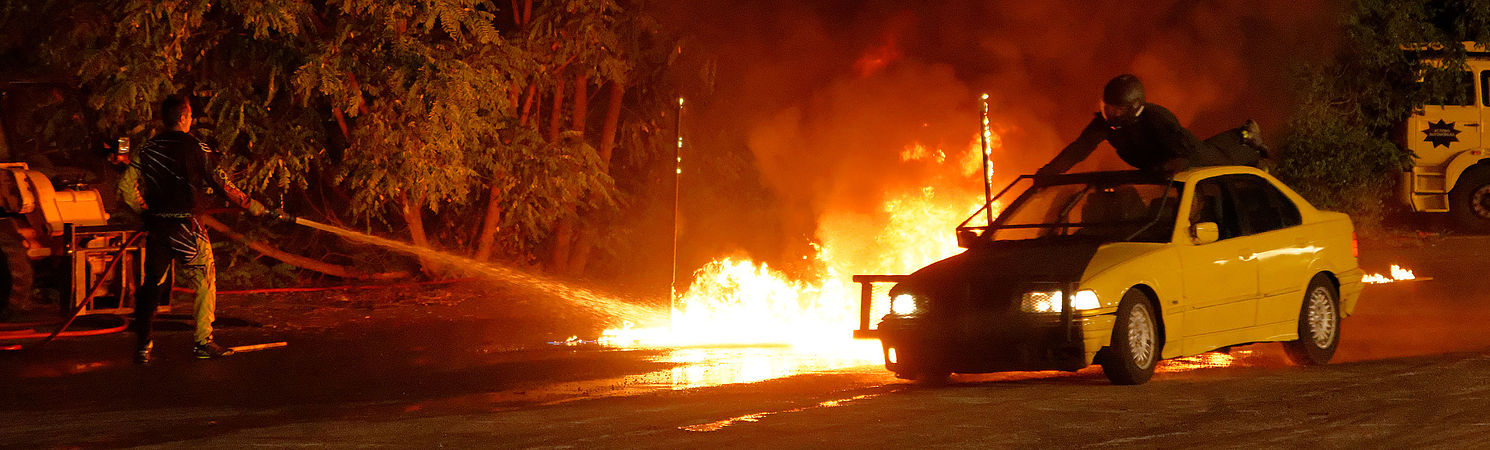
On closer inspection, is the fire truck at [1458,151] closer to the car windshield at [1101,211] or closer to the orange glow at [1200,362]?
the orange glow at [1200,362]

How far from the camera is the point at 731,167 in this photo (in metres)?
16.7

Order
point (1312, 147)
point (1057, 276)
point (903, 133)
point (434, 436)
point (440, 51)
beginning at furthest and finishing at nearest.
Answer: point (1312, 147) < point (440, 51) < point (903, 133) < point (1057, 276) < point (434, 436)

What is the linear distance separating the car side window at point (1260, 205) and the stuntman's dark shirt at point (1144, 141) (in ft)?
2.33

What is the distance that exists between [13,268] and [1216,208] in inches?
371

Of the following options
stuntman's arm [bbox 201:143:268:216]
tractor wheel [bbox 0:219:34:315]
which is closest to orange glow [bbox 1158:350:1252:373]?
stuntman's arm [bbox 201:143:268:216]

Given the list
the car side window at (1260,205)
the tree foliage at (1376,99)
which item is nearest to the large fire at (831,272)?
A: the car side window at (1260,205)

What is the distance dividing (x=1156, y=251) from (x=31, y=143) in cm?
1060

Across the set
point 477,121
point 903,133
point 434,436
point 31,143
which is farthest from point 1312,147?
point 434,436

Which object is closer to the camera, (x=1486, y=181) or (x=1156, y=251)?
(x=1156, y=251)

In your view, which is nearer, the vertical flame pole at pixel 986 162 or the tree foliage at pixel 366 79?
the vertical flame pole at pixel 986 162

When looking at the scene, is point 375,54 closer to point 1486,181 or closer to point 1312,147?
point 1312,147

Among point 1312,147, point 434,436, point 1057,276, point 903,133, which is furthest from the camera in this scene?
point 1312,147

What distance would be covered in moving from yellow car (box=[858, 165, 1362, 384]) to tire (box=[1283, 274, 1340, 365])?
0.01m

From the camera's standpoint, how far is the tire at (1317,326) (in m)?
9.63
